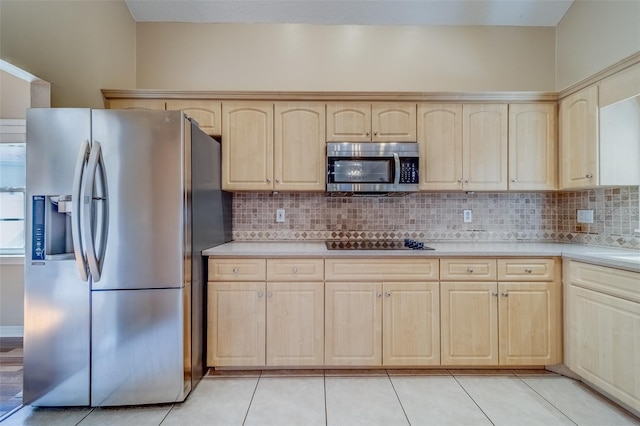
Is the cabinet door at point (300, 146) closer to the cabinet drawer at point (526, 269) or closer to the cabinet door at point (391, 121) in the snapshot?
the cabinet door at point (391, 121)

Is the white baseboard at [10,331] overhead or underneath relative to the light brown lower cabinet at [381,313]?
underneath

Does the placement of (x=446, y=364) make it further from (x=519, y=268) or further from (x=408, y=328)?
(x=519, y=268)

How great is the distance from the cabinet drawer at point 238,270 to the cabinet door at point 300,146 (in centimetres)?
69

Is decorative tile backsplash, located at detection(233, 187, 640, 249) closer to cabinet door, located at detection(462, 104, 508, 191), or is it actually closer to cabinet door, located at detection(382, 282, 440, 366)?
cabinet door, located at detection(462, 104, 508, 191)

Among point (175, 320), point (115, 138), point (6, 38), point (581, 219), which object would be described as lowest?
point (175, 320)

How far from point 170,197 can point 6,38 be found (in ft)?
4.45

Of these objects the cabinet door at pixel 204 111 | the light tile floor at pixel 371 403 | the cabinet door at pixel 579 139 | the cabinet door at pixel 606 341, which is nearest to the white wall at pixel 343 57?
the cabinet door at pixel 204 111

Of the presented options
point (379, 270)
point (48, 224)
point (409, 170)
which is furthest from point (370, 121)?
point (48, 224)

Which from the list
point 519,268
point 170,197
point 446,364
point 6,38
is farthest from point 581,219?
point 6,38

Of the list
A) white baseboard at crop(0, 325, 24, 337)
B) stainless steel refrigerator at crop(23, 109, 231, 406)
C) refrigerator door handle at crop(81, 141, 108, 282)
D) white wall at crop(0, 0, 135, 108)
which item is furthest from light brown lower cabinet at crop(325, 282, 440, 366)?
white baseboard at crop(0, 325, 24, 337)

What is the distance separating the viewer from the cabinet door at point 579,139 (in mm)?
2252

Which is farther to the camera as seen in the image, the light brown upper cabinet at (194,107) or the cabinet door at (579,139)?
the light brown upper cabinet at (194,107)

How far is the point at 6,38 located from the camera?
1.86 m

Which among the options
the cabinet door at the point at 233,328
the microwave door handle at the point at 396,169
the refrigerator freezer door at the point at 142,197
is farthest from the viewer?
the microwave door handle at the point at 396,169
